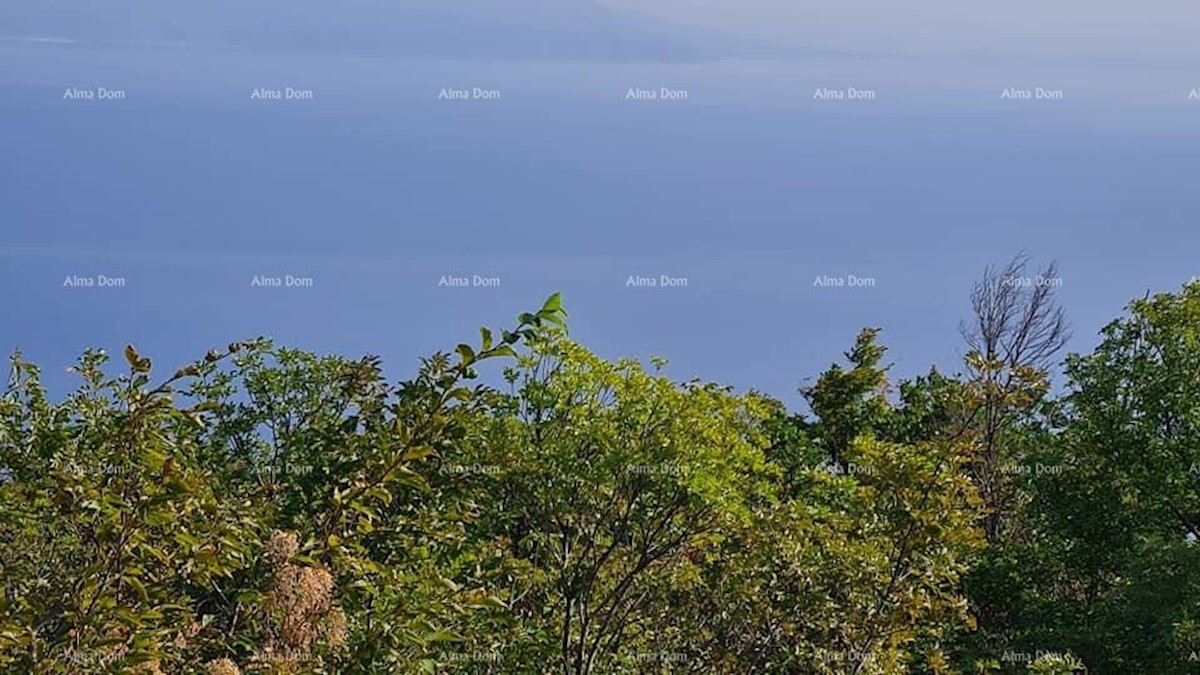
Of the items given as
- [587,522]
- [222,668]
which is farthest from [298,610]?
[587,522]

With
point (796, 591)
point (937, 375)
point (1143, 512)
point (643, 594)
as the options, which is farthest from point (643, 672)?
point (937, 375)

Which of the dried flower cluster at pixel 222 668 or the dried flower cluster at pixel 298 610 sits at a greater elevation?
the dried flower cluster at pixel 298 610

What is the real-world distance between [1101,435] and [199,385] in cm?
1040

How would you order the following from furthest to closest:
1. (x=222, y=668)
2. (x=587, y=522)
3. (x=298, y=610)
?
(x=587, y=522)
(x=298, y=610)
(x=222, y=668)

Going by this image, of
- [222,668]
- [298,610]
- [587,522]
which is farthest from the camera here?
[587,522]

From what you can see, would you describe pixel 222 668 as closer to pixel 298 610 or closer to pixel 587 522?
pixel 298 610

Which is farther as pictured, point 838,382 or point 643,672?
point 838,382

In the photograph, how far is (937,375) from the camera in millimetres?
21797

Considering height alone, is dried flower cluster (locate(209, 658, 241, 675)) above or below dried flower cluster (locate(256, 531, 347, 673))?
below

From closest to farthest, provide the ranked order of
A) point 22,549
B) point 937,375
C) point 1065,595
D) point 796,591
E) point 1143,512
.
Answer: point 22,549, point 796,591, point 1143,512, point 1065,595, point 937,375

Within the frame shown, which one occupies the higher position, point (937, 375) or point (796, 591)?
point (937, 375)

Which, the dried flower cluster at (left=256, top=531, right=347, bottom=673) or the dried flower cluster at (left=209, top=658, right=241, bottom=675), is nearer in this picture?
the dried flower cluster at (left=209, top=658, right=241, bottom=675)

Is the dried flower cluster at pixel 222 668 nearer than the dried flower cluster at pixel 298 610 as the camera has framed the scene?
Yes

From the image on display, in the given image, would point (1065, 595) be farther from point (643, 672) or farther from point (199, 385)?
point (199, 385)
